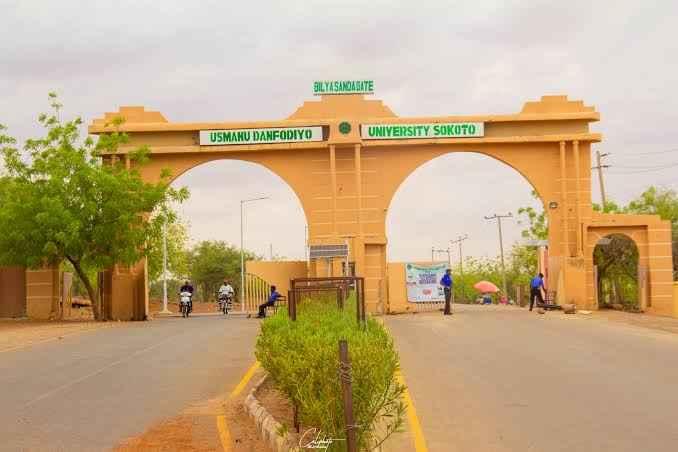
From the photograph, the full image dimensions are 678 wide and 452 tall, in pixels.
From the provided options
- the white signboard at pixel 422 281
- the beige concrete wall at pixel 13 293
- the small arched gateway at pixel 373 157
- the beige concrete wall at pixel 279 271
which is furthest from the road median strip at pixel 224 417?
the beige concrete wall at pixel 13 293

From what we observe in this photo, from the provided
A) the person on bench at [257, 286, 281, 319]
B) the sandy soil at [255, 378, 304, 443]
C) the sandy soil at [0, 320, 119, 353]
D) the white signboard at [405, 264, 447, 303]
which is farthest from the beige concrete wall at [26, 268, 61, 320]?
the sandy soil at [255, 378, 304, 443]

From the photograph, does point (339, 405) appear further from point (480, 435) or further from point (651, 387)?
point (651, 387)

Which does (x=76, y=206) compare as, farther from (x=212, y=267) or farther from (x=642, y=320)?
(x=212, y=267)

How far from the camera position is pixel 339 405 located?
8.91m

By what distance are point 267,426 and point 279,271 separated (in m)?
29.8

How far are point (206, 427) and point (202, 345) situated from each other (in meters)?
11.1

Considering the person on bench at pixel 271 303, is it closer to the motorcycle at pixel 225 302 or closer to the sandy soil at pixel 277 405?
the motorcycle at pixel 225 302

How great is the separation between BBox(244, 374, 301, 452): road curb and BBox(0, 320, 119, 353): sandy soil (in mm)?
11970

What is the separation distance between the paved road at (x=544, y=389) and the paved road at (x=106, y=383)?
3.13 meters

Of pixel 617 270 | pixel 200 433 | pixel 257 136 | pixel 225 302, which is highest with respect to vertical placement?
pixel 257 136

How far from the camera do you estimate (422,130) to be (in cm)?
3762

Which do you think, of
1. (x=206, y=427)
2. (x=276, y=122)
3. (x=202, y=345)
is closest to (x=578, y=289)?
(x=276, y=122)

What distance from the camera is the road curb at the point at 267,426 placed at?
9457 mm
